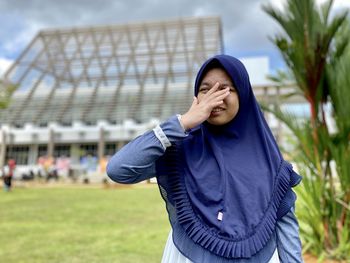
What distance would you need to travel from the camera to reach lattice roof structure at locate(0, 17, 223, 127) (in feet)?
101

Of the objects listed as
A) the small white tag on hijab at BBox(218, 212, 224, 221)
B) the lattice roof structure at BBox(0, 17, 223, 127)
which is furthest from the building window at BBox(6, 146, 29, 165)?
the small white tag on hijab at BBox(218, 212, 224, 221)

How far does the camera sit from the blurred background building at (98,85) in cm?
2892

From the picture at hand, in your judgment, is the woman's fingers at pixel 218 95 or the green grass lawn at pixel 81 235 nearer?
the woman's fingers at pixel 218 95

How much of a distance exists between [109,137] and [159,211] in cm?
2173

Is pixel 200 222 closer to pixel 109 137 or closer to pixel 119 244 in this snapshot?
pixel 119 244

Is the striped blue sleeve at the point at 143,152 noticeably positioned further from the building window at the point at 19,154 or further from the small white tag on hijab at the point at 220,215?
the building window at the point at 19,154

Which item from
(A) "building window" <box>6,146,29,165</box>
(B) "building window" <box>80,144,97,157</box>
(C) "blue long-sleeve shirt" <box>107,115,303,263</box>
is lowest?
(A) "building window" <box>6,146,29,165</box>

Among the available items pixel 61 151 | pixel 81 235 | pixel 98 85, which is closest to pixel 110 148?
pixel 61 151

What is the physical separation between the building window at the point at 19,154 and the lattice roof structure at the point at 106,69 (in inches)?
86.9

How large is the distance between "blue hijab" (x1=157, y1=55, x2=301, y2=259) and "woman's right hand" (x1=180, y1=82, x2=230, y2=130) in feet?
0.25

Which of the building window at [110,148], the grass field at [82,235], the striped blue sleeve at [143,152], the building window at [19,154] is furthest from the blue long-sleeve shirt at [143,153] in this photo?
the building window at [19,154]

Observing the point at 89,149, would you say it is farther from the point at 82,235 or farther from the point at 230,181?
the point at 230,181

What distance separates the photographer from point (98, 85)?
3388 centimetres

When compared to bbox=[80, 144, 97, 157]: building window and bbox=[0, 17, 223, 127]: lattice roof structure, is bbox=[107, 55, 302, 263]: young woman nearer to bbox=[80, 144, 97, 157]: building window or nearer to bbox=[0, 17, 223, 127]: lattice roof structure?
bbox=[0, 17, 223, 127]: lattice roof structure
